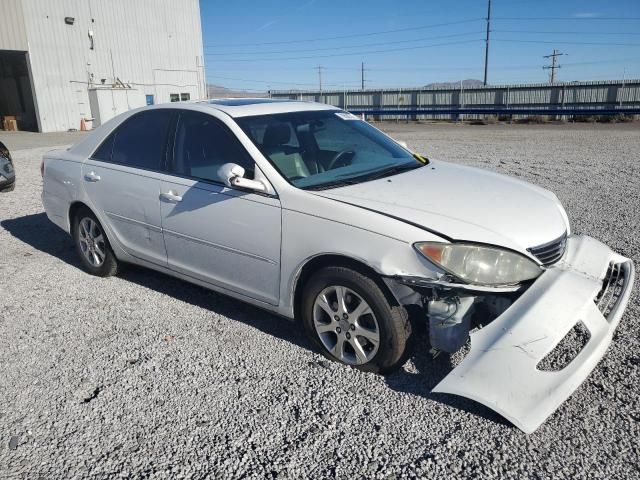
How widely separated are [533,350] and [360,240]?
3.45 ft

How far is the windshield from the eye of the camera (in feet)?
12.0

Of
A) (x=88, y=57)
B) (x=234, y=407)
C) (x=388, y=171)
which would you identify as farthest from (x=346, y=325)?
(x=88, y=57)

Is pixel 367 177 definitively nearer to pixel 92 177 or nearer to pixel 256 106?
pixel 256 106

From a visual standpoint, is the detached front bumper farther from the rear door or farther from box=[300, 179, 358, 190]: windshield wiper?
the rear door

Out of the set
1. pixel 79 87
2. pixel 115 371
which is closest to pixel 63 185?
pixel 115 371

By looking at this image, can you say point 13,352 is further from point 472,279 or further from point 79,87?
point 79,87

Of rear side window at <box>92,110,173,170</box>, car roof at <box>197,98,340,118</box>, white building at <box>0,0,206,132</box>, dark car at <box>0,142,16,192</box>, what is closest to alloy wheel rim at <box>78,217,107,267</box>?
rear side window at <box>92,110,173,170</box>

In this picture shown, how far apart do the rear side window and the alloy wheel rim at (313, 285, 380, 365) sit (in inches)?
73.1

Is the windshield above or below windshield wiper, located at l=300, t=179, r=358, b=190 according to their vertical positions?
above

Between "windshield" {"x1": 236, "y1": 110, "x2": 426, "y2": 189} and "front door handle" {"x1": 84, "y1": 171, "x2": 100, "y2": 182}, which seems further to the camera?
"front door handle" {"x1": 84, "y1": 171, "x2": 100, "y2": 182}

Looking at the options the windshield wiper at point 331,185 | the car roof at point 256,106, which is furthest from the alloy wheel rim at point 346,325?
the car roof at point 256,106

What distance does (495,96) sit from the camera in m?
35.4

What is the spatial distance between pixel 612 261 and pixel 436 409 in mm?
1517

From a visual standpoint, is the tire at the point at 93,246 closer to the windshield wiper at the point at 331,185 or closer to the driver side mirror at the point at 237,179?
the driver side mirror at the point at 237,179
